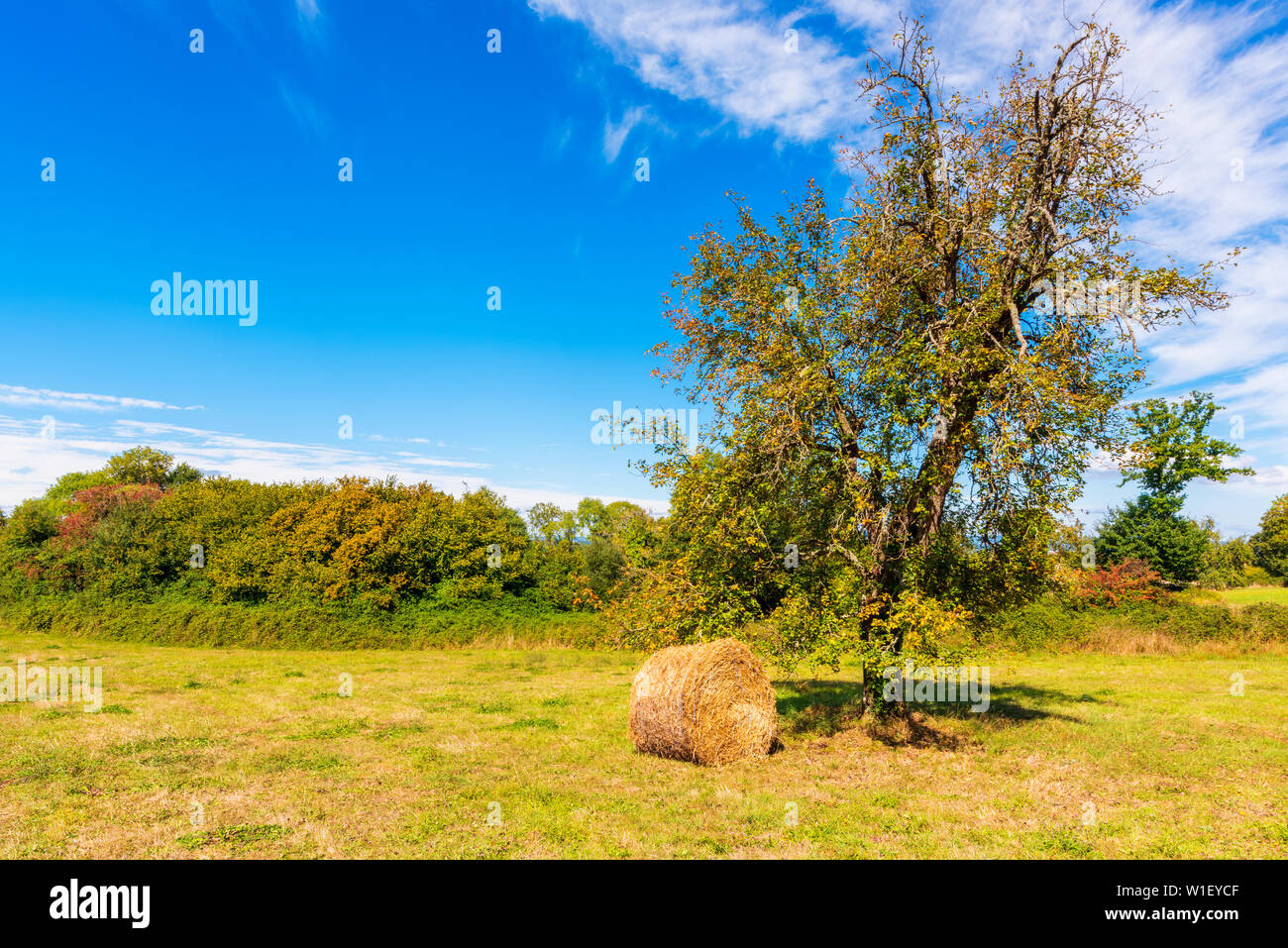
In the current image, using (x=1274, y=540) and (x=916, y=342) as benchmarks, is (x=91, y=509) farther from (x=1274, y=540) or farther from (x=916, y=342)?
(x=1274, y=540)

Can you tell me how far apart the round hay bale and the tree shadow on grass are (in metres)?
2.28

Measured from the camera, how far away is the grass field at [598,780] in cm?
823

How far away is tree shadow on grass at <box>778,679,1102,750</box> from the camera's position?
14250 millimetres

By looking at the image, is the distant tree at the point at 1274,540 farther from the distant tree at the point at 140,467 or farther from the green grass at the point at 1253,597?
the distant tree at the point at 140,467

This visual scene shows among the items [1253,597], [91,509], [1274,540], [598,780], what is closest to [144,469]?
[91,509]

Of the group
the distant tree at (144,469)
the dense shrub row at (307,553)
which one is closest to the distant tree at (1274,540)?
the dense shrub row at (307,553)

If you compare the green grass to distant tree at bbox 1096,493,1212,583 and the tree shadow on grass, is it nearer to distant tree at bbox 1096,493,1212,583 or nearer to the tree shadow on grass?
distant tree at bbox 1096,493,1212,583

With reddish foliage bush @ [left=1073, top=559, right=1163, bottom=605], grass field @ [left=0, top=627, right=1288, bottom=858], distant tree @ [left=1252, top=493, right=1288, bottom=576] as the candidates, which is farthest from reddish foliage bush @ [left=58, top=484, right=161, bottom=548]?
distant tree @ [left=1252, top=493, right=1288, bottom=576]

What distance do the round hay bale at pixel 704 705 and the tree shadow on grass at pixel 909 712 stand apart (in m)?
2.28

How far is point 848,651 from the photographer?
471 inches

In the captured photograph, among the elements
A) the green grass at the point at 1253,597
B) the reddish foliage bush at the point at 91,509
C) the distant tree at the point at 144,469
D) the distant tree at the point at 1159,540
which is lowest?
the green grass at the point at 1253,597

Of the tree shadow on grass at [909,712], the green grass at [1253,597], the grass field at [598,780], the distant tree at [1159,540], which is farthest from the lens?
the distant tree at [1159,540]

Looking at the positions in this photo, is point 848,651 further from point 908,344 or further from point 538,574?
point 538,574

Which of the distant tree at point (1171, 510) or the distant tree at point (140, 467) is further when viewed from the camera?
the distant tree at point (140, 467)
